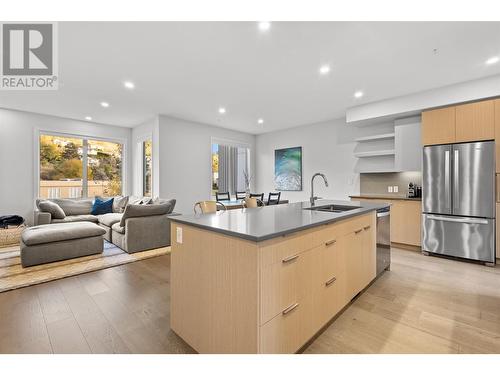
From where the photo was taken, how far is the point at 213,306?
4.93ft

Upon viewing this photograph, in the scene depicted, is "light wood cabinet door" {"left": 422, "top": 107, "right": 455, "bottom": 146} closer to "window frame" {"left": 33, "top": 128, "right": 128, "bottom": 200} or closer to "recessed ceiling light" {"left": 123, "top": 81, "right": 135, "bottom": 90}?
"recessed ceiling light" {"left": 123, "top": 81, "right": 135, "bottom": 90}

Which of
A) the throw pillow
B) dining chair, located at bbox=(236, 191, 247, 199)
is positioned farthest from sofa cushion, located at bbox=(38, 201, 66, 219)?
dining chair, located at bbox=(236, 191, 247, 199)

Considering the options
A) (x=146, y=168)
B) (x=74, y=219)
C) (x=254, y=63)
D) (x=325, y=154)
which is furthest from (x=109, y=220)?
(x=325, y=154)

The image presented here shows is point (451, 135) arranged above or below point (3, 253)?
above

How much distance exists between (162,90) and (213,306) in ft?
12.0

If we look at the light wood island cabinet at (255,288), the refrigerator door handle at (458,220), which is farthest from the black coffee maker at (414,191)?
the light wood island cabinet at (255,288)

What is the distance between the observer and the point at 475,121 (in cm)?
352

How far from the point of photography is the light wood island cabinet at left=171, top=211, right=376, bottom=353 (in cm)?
131

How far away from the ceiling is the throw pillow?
2.14m

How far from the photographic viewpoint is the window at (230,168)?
6824 millimetres

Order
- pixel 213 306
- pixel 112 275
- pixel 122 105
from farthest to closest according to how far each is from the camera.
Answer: pixel 122 105 < pixel 112 275 < pixel 213 306

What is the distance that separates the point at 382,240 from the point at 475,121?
2357 mm
